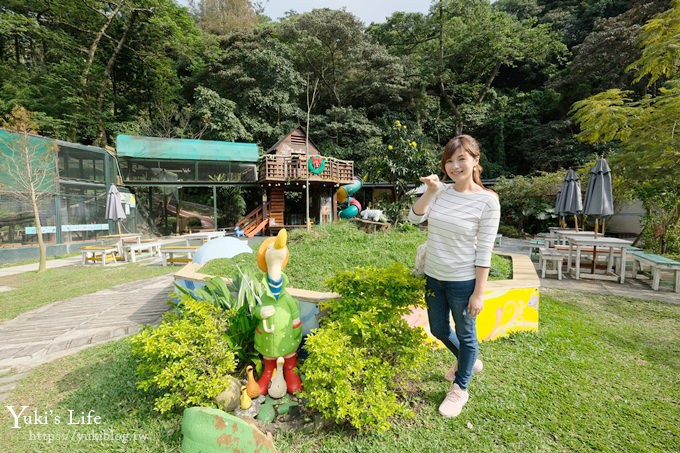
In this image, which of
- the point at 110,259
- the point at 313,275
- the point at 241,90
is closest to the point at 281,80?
the point at 241,90

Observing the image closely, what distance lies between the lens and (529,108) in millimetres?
22875

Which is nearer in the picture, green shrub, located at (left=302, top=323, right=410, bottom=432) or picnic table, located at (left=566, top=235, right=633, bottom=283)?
green shrub, located at (left=302, top=323, right=410, bottom=432)

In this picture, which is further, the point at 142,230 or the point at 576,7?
the point at 576,7

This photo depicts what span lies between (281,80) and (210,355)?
22032 millimetres

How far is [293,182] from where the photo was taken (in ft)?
53.7

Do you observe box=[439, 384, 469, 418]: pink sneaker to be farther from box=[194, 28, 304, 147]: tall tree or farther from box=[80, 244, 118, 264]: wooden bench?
box=[194, 28, 304, 147]: tall tree

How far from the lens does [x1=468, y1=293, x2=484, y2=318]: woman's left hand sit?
6.40 feet

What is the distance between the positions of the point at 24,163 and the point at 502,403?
12.8 meters

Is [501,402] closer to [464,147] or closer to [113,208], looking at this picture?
[464,147]

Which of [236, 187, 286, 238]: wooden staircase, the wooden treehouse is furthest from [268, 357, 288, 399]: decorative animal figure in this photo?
[236, 187, 286, 238]: wooden staircase

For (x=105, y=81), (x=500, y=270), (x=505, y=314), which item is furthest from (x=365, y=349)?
(x=105, y=81)

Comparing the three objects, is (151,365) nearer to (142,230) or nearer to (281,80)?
(142,230)

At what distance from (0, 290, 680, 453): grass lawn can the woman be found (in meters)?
0.28

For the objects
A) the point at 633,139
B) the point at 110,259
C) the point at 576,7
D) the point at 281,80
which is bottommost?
the point at 110,259
